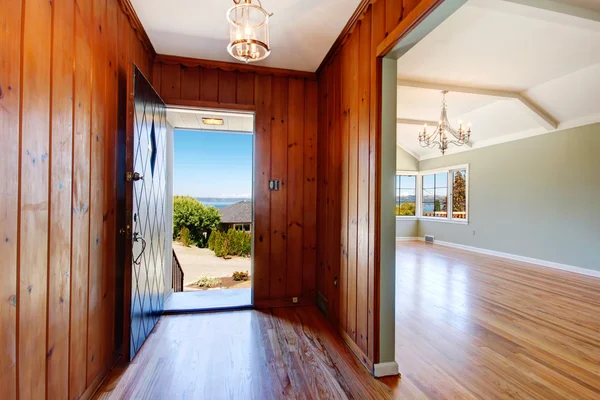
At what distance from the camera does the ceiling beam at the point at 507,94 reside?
4270 millimetres

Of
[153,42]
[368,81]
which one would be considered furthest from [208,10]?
[368,81]

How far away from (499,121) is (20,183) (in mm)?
7218

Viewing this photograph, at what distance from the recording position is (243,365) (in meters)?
1.99

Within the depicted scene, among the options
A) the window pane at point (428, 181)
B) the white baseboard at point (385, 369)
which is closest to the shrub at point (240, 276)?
the white baseboard at point (385, 369)

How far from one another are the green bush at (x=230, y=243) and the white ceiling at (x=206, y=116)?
4215mm

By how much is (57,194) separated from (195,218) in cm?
664

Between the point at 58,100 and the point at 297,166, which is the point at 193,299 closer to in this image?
the point at 297,166

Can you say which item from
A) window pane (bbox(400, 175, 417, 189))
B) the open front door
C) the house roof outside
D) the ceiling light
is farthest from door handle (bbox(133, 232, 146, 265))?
window pane (bbox(400, 175, 417, 189))

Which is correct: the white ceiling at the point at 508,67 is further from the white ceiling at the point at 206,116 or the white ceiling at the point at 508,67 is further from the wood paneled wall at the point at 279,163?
the white ceiling at the point at 206,116

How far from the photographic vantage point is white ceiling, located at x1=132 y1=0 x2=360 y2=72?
6.90 feet

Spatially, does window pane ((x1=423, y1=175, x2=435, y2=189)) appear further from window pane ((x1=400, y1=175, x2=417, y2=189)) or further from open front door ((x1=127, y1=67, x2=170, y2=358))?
open front door ((x1=127, y1=67, x2=170, y2=358))

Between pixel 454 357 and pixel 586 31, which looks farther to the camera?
pixel 586 31

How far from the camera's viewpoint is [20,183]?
106cm

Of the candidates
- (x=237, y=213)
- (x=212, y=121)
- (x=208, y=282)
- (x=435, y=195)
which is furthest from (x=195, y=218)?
(x=435, y=195)
